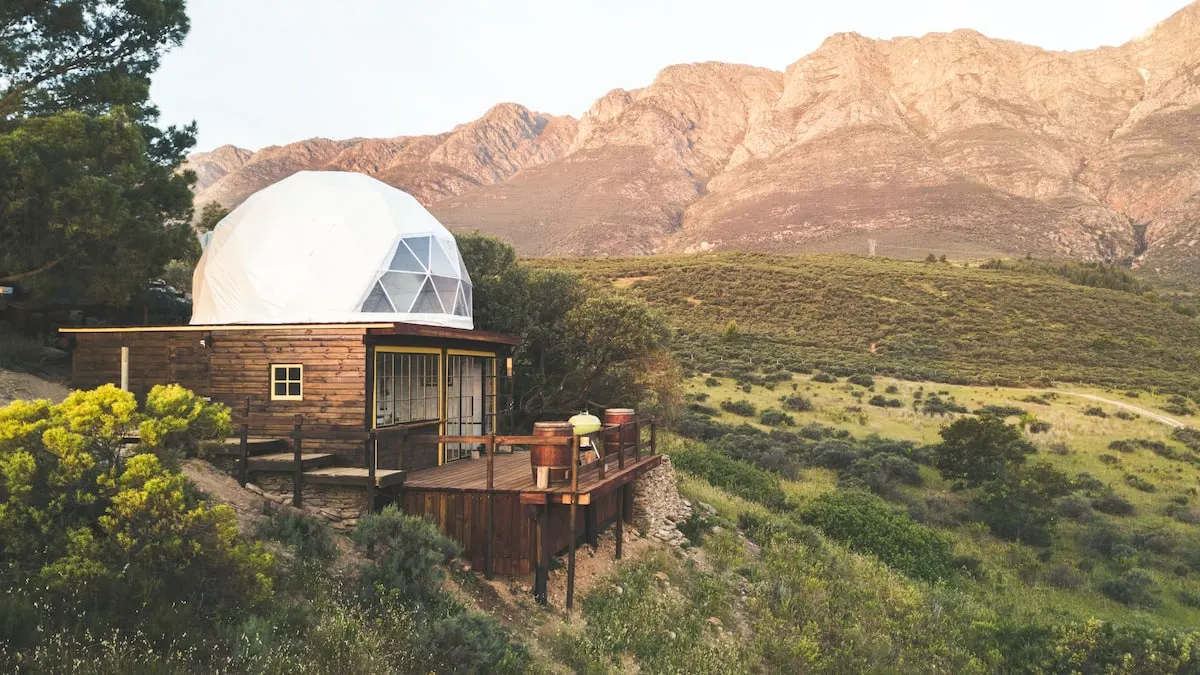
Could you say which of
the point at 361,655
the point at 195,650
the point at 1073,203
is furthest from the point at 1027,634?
the point at 1073,203

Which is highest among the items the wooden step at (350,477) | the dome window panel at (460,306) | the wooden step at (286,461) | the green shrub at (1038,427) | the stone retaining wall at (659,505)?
the dome window panel at (460,306)

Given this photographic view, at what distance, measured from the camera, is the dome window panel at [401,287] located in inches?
481

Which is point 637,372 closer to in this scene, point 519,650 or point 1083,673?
point 1083,673

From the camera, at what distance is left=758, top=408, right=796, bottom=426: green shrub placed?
2616 cm

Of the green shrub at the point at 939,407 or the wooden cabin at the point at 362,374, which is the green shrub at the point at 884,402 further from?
the wooden cabin at the point at 362,374

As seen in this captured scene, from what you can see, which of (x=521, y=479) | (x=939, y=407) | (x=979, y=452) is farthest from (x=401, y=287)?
(x=939, y=407)

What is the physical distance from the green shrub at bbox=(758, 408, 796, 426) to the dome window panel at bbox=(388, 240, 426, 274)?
16.8m

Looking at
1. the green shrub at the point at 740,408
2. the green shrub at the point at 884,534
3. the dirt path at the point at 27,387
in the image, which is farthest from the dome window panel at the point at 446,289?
the green shrub at the point at 740,408

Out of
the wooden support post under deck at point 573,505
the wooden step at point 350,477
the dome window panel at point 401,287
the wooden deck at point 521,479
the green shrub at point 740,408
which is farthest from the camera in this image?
the green shrub at point 740,408

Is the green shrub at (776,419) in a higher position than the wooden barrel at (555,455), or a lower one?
lower

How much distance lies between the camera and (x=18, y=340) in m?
14.4

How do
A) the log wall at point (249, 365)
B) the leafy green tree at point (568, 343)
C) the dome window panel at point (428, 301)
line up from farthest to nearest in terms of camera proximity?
the leafy green tree at point (568, 343) → the dome window panel at point (428, 301) → the log wall at point (249, 365)

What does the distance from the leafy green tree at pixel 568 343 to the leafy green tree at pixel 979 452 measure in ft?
26.1

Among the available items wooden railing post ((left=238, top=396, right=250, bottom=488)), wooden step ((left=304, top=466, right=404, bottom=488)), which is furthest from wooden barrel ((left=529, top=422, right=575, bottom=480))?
wooden railing post ((left=238, top=396, right=250, bottom=488))
